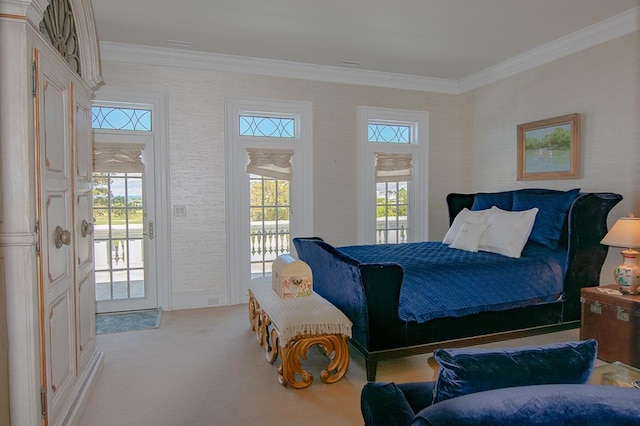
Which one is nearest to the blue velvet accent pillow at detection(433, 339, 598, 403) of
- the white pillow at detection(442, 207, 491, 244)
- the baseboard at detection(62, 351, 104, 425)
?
the baseboard at detection(62, 351, 104, 425)

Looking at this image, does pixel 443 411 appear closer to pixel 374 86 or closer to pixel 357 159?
pixel 357 159

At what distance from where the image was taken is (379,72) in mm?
5207

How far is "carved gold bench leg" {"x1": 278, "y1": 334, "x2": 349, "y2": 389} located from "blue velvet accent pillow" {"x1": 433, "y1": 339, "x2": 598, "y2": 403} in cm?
168

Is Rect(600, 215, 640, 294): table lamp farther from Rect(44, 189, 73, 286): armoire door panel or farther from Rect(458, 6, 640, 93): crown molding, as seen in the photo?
Rect(44, 189, 73, 286): armoire door panel

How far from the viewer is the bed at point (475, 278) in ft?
8.91

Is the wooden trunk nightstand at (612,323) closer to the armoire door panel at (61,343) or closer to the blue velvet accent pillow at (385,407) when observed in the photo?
the blue velvet accent pillow at (385,407)

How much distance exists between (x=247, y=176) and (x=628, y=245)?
3671 millimetres

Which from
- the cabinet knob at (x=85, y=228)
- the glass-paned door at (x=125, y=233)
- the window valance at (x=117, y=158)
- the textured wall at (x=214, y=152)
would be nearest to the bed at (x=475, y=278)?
the textured wall at (x=214, y=152)

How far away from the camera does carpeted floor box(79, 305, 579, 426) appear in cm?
234

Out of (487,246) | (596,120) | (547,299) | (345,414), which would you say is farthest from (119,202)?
(596,120)

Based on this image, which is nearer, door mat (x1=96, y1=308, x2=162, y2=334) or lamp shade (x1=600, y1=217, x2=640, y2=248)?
lamp shade (x1=600, y1=217, x2=640, y2=248)

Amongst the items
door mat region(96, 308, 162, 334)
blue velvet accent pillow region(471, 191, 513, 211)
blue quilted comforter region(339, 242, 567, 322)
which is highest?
blue velvet accent pillow region(471, 191, 513, 211)

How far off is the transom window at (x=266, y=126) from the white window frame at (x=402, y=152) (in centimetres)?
92

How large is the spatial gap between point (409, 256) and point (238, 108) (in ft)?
8.63
